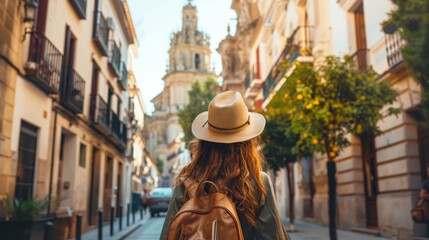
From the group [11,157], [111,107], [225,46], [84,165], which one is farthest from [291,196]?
[225,46]

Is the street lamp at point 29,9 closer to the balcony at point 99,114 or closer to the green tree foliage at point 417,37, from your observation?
the balcony at point 99,114

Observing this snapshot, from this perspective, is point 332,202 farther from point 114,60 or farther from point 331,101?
Answer: point 114,60

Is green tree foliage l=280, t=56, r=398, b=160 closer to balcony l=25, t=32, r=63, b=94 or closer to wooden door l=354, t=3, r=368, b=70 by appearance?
wooden door l=354, t=3, r=368, b=70

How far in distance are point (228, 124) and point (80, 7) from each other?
12298 mm

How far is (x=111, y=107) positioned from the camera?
66.2 feet

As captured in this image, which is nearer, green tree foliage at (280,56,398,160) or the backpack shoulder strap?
the backpack shoulder strap

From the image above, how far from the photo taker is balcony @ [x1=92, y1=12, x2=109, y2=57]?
1586 cm

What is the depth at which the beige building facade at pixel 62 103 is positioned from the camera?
8.99 meters

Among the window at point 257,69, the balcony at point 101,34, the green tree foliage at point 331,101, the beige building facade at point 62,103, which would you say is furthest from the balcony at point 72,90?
the window at point 257,69

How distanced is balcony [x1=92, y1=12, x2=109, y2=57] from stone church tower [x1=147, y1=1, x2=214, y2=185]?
51.6 metres

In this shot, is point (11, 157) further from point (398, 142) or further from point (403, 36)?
point (398, 142)

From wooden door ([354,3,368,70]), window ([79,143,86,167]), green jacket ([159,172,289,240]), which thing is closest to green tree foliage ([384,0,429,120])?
wooden door ([354,3,368,70])

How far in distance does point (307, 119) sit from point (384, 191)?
13.7ft

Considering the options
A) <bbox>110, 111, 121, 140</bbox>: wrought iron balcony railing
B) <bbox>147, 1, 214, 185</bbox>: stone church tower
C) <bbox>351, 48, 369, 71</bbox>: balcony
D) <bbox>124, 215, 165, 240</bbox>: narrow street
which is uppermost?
<bbox>147, 1, 214, 185</bbox>: stone church tower
